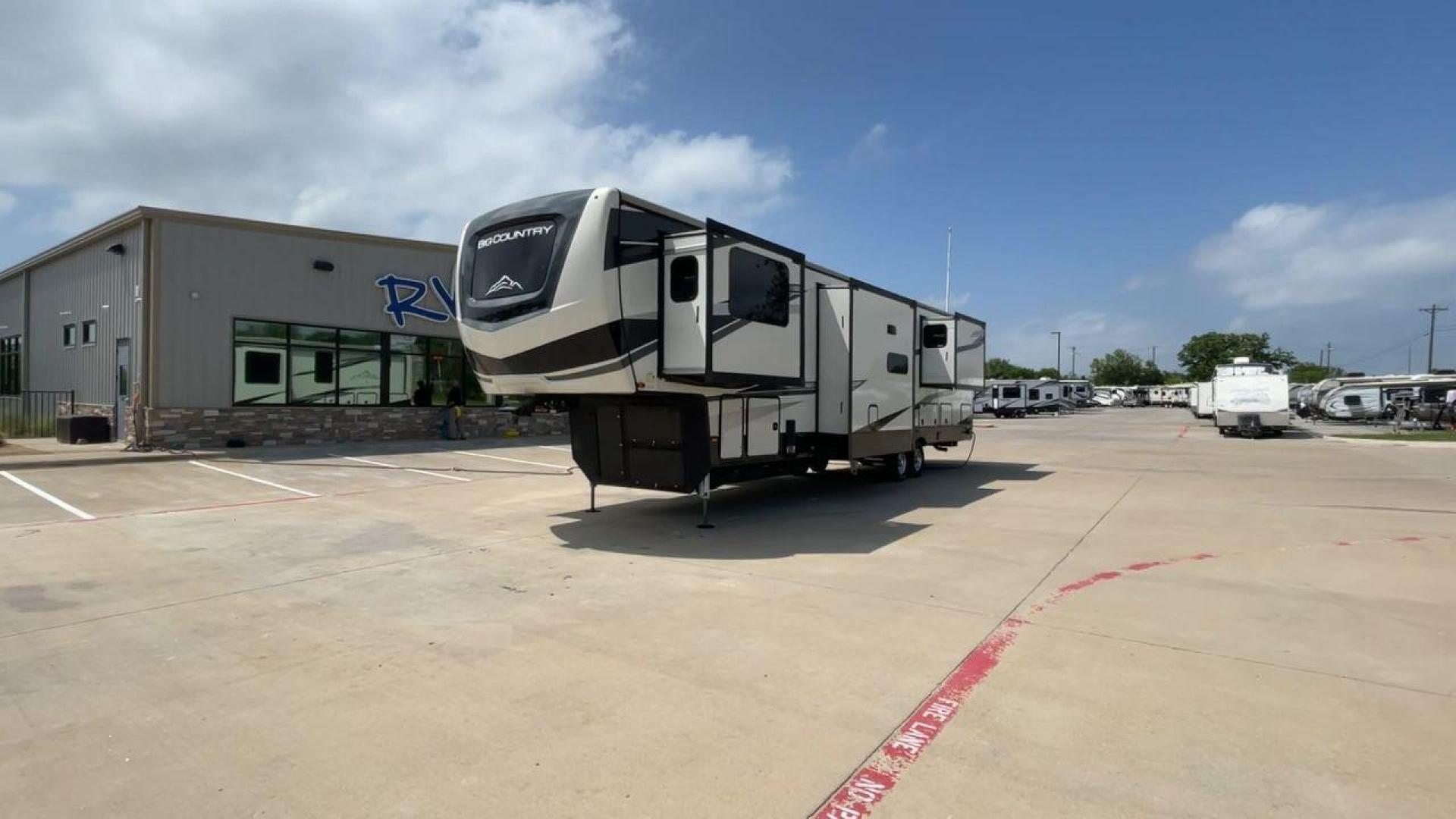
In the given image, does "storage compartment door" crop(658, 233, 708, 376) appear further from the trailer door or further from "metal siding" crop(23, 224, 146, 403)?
"metal siding" crop(23, 224, 146, 403)

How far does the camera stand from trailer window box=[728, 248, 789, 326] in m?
7.99

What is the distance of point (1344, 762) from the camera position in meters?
3.38

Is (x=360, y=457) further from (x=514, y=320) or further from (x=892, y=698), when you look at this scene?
(x=892, y=698)

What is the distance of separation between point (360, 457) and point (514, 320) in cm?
1087

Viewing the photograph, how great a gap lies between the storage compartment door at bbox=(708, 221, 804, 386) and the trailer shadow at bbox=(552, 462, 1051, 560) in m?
1.71

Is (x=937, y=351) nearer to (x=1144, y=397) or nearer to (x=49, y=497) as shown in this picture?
(x=49, y=497)

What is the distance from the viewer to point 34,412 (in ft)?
77.7

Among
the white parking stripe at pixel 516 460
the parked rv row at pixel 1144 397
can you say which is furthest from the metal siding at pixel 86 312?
the parked rv row at pixel 1144 397

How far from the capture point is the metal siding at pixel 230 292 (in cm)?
1698

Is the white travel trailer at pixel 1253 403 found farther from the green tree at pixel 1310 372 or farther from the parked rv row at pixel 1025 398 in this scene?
the green tree at pixel 1310 372

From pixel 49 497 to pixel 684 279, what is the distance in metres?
9.77

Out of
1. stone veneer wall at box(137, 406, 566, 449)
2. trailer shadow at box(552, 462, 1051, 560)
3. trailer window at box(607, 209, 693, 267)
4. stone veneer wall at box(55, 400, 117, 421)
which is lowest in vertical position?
trailer shadow at box(552, 462, 1051, 560)

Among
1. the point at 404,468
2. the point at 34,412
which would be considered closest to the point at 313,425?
the point at 404,468

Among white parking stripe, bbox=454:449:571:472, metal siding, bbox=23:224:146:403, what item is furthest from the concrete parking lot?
metal siding, bbox=23:224:146:403
